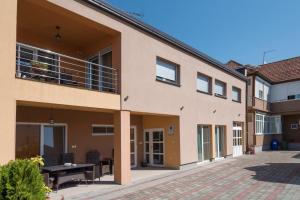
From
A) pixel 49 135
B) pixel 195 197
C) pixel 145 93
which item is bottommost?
pixel 195 197

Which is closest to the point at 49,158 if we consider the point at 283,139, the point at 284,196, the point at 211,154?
the point at 284,196

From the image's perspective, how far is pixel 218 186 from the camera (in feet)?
41.3

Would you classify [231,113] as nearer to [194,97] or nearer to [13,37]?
[194,97]

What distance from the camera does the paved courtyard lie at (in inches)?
426

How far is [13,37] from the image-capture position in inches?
355

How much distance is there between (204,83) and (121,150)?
10.1 meters

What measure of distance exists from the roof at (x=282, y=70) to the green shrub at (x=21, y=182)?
30834 mm

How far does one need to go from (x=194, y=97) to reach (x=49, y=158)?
9813 millimetres

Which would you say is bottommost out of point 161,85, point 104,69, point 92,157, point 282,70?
point 92,157

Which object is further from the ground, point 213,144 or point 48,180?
point 213,144

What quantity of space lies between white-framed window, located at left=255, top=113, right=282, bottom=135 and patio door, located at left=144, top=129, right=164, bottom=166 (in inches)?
581

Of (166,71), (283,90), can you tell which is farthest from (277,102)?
(166,71)

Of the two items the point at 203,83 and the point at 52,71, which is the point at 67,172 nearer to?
the point at 52,71

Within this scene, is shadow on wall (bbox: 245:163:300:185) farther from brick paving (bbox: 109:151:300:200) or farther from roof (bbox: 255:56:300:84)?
roof (bbox: 255:56:300:84)
